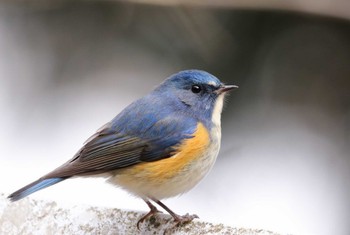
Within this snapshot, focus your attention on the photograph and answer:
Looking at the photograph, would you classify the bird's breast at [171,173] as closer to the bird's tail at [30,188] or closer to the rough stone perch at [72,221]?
the rough stone perch at [72,221]

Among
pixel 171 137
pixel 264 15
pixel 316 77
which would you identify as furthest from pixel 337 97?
pixel 171 137

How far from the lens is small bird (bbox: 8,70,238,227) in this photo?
4246mm

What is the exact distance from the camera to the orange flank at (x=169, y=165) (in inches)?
167

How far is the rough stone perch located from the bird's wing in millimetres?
212

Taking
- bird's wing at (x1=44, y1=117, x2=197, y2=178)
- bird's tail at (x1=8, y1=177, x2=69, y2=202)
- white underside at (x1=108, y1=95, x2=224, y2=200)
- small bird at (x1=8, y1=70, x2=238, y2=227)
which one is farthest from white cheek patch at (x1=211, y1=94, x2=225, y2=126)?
bird's tail at (x1=8, y1=177, x2=69, y2=202)

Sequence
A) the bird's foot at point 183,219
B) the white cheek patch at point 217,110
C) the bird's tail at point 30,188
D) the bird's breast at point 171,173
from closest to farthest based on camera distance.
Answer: the bird's tail at point 30,188 → the bird's foot at point 183,219 → the bird's breast at point 171,173 → the white cheek patch at point 217,110

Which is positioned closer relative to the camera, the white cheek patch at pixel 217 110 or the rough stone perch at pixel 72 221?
the rough stone perch at pixel 72 221

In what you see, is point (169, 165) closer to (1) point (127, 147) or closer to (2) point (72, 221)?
(1) point (127, 147)

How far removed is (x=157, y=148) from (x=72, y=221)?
0.61m

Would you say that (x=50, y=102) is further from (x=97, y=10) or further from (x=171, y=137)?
(x=171, y=137)

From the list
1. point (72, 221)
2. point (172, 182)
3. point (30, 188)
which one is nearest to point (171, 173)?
point (172, 182)

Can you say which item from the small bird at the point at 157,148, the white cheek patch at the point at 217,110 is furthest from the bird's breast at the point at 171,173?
the white cheek patch at the point at 217,110

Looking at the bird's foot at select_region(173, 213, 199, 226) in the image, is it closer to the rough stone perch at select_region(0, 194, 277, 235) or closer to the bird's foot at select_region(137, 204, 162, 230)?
the rough stone perch at select_region(0, 194, 277, 235)

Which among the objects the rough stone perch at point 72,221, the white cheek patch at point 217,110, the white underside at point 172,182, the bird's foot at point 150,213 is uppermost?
the white cheek patch at point 217,110
